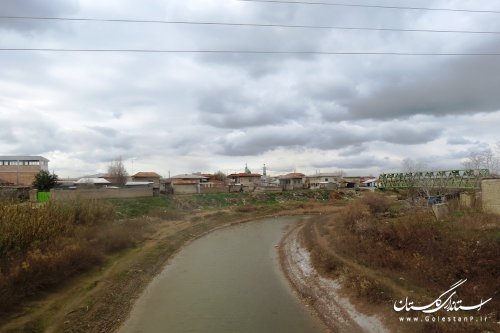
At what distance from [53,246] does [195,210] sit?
39.0 metres

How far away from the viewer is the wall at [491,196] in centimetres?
2569

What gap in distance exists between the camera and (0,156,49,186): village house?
286ft

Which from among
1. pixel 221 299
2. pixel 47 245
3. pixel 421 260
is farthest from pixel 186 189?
pixel 421 260

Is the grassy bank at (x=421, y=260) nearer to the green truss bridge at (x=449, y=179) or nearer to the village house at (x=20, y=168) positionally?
the green truss bridge at (x=449, y=179)

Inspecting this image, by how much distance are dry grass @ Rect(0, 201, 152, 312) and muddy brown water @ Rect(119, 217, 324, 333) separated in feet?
13.8

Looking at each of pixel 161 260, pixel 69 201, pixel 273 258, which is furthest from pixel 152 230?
pixel 273 258

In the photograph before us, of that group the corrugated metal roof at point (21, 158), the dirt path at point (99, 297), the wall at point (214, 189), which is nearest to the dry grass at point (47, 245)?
the dirt path at point (99, 297)

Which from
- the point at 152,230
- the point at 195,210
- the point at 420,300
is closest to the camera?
the point at 420,300

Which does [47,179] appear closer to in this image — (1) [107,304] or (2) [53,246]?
(2) [53,246]

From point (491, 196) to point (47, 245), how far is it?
28.9 m

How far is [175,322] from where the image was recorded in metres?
14.9

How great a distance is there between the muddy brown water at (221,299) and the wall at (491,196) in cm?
1550

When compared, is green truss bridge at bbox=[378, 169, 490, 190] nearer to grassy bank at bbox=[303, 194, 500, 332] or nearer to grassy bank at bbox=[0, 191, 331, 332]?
grassy bank at bbox=[303, 194, 500, 332]

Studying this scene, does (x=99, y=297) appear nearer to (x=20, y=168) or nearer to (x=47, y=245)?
(x=47, y=245)
